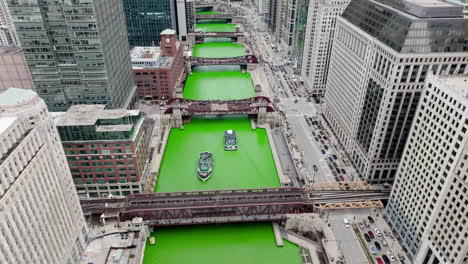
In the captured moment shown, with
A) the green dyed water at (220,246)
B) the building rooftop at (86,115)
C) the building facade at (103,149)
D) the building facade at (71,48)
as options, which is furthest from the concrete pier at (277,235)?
the building facade at (71,48)

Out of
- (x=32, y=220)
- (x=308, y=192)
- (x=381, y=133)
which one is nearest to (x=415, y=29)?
(x=381, y=133)

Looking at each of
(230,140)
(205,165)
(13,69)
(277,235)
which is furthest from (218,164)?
(13,69)

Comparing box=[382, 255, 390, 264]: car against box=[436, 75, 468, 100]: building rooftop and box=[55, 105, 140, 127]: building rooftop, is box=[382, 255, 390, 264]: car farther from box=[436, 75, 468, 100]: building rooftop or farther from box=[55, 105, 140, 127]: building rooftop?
box=[55, 105, 140, 127]: building rooftop

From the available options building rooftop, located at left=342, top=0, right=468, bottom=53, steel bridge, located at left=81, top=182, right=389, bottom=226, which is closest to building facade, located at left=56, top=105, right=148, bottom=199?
steel bridge, located at left=81, top=182, right=389, bottom=226

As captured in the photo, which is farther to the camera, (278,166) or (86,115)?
(278,166)

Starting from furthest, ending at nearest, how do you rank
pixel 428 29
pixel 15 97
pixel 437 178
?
pixel 428 29, pixel 437 178, pixel 15 97

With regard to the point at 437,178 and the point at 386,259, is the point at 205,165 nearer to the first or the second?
the point at 386,259
